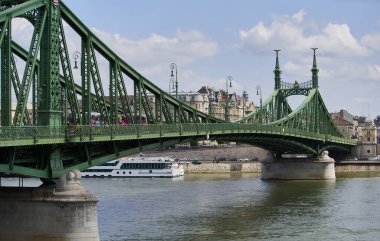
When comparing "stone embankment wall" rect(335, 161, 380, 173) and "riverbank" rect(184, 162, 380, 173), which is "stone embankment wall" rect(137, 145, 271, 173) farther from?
"stone embankment wall" rect(335, 161, 380, 173)

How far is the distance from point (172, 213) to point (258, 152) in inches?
3876

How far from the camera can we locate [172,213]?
72750mm

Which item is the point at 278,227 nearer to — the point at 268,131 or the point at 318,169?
the point at 268,131

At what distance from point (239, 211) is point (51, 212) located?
28.2 metres

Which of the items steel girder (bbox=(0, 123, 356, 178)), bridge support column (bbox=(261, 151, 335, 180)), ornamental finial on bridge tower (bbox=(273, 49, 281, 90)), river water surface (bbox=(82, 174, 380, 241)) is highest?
ornamental finial on bridge tower (bbox=(273, 49, 281, 90))

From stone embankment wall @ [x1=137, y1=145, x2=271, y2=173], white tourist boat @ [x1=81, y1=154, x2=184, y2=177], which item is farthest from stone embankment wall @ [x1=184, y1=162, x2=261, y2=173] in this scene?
white tourist boat @ [x1=81, y1=154, x2=184, y2=177]

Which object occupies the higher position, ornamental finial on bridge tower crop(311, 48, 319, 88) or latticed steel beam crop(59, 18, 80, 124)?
ornamental finial on bridge tower crop(311, 48, 319, 88)

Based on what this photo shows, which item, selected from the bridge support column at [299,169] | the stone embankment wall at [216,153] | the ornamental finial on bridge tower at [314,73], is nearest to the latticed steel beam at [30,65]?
the bridge support column at [299,169]

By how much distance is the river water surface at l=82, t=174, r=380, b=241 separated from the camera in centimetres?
6106

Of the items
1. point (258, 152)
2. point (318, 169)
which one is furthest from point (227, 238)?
point (258, 152)

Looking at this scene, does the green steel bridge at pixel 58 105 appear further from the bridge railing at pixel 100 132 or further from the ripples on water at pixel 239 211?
the ripples on water at pixel 239 211

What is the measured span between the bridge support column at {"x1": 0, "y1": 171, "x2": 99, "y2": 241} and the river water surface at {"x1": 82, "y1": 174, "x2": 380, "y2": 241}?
21.1 feet

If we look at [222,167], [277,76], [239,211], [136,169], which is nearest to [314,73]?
[277,76]

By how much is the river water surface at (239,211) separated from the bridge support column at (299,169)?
31.9ft
